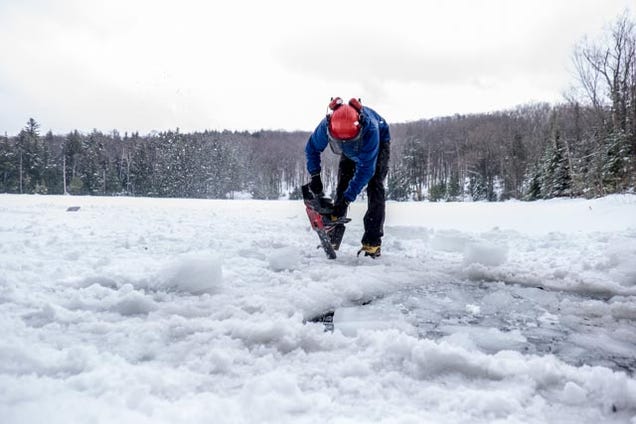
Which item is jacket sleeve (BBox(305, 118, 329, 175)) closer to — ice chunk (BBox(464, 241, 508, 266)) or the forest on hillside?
ice chunk (BBox(464, 241, 508, 266))

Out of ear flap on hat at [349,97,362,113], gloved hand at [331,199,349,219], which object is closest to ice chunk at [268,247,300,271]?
gloved hand at [331,199,349,219]

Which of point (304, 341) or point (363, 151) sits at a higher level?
point (363, 151)

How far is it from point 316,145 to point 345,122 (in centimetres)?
80

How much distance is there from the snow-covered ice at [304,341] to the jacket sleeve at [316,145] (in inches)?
61.4

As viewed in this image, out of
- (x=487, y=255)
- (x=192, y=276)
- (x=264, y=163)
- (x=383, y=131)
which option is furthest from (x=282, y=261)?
(x=264, y=163)

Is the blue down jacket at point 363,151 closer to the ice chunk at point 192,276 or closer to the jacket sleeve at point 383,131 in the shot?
the jacket sleeve at point 383,131

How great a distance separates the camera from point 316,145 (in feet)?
14.8

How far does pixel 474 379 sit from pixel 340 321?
0.77m

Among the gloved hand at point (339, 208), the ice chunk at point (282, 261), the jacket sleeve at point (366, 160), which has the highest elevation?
the jacket sleeve at point (366, 160)

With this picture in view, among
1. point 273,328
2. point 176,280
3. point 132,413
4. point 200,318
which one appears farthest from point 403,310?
point 132,413

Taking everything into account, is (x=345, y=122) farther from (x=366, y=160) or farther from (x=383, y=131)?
(x=383, y=131)

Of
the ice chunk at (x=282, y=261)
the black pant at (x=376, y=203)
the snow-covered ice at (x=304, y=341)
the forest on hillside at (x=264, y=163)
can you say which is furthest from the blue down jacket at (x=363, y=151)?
the forest on hillside at (x=264, y=163)

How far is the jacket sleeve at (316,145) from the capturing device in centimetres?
437

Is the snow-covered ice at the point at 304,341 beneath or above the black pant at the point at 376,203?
beneath
